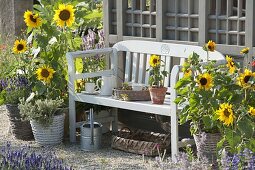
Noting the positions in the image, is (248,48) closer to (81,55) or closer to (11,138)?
(81,55)

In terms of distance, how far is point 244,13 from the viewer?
698 centimetres

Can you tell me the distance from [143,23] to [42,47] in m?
1.06

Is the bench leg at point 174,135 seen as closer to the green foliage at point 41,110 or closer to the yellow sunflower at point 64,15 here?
the green foliage at point 41,110

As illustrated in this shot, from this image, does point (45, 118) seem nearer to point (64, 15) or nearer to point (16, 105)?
point (16, 105)

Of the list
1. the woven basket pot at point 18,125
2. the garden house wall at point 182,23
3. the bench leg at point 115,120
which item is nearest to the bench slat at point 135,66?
the garden house wall at point 182,23

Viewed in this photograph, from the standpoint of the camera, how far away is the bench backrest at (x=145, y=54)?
23.7ft

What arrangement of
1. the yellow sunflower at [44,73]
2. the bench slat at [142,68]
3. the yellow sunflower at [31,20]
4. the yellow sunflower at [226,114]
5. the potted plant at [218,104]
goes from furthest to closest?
the bench slat at [142,68], the yellow sunflower at [31,20], the yellow sunflower at [44,73], the potted plant at [218,104], the yellow sunflower at [226,114]

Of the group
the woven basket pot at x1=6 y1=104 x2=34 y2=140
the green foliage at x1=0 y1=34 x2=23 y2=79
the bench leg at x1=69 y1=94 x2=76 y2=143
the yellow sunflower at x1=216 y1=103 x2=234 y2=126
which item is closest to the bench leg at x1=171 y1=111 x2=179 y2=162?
the yellow sunflower at x1=216 y1=103 x2=234 y2=126

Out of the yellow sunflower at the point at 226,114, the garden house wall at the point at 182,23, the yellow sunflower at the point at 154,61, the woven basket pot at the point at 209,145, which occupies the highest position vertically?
the garden house wall at the point at 182,23

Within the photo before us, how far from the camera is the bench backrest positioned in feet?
23.7

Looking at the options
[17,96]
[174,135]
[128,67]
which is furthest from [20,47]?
[174,135]

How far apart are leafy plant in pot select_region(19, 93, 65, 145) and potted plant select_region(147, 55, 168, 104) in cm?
101

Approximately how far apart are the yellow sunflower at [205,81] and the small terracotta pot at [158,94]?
92cm

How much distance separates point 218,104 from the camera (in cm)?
607
